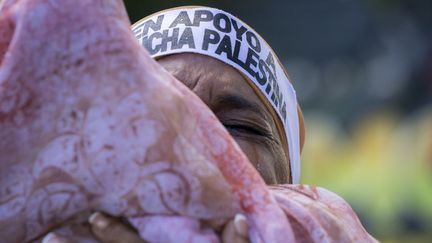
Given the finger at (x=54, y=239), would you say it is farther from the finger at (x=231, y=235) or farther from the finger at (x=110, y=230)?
the finger at (x=231, y=235)

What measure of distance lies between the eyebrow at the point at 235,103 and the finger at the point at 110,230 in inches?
32.0

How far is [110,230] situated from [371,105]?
500cm

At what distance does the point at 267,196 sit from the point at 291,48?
17.6 feet

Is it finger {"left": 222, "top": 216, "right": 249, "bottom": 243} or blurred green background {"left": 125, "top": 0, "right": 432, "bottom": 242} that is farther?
blurred green background {"left": 125, "top": 0, "right": 432, "bottom": 242}

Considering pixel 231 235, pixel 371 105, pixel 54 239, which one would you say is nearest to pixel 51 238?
pixel 54 239

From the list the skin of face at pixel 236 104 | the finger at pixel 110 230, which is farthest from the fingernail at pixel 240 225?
the skin of face at pixel 236 104

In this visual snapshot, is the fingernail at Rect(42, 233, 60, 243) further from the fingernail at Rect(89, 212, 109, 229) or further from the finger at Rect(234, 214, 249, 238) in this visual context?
the finger at Rect(234, 214, 249, 238)

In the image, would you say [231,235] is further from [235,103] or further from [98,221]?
[235,103]

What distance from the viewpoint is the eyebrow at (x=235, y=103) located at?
86.4 inches

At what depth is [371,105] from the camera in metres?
6.28

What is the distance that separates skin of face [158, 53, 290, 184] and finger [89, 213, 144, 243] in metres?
0.77

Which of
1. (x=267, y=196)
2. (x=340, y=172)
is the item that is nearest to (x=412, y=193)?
(x=340, y=172)

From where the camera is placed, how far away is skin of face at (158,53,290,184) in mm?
2184

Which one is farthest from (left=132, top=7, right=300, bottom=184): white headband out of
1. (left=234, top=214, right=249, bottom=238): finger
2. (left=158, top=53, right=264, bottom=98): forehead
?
(left=234, top=214, right=249, bottom=238): finger
